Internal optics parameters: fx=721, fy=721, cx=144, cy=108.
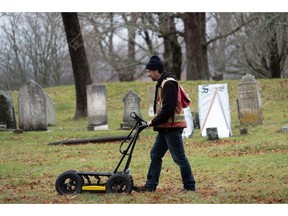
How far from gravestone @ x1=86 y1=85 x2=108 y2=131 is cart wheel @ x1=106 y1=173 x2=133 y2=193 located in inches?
396

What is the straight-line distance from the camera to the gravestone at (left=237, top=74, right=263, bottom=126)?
17797 millimetres

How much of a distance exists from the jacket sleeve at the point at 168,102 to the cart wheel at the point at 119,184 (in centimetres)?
77

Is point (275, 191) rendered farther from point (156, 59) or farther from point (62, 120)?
point (62, 120)

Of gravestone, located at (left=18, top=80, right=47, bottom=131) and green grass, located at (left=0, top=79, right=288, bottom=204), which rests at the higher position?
gravestone, located at (left=18, top=80, right=47, bottom=131)

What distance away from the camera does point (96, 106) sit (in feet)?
63.0

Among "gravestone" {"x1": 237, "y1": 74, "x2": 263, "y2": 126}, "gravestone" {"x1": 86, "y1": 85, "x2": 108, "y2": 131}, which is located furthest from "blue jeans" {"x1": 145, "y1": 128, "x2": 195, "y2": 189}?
"gravestone" {"x1": 86, "y1": 85, "x2": 108, "y2": 131}

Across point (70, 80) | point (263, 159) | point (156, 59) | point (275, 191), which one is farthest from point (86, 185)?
point (70, 80)

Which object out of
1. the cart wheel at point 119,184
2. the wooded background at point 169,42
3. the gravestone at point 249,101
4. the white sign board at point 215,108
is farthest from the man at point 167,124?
the wooded background at point 169,42

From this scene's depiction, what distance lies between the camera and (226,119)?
54.2ft

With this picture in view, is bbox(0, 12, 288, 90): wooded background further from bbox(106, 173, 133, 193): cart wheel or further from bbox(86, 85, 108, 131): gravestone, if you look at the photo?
bbox(106, 173, 133, 193): cart wheel

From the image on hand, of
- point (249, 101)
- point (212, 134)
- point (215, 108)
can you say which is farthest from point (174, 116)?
point (249, 101)

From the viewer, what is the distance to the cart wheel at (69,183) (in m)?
9.23

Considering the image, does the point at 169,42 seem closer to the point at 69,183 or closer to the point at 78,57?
the point at 78,57

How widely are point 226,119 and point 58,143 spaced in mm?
3867
